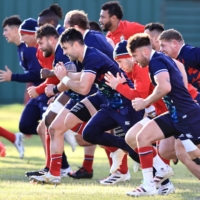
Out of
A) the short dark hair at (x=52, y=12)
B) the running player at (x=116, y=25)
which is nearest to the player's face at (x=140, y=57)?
the short dark hair at (x=52, y=12)

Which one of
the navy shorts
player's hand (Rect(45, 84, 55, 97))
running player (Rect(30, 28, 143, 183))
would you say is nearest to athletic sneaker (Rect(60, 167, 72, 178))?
running player (Rect(30, 28, 143, 183))

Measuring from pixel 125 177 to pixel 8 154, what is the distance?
13.3 ft

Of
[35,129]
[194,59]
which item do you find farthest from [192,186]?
[35,129]

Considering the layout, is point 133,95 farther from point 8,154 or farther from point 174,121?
point 8,154

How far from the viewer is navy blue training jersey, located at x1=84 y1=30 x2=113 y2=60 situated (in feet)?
28.2

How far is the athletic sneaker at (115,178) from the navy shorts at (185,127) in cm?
185

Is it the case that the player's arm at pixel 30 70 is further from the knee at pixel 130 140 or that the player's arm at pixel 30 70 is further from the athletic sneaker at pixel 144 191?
the athletic sneaker at pixel 144 191

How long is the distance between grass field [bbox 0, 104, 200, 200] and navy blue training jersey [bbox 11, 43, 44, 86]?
1208 mm

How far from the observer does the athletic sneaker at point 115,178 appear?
8520mm

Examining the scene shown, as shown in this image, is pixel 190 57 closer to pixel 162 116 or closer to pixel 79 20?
pixel 162 116

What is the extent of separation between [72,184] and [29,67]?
2.27 meters

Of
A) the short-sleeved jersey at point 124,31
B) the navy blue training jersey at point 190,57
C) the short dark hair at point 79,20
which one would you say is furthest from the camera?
the short-sleeved jersey at point 124,31

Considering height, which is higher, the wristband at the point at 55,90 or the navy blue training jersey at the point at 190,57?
the navy blue training jersey at the point at 190,57

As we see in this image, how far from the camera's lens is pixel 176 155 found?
7.46 m
